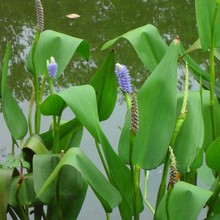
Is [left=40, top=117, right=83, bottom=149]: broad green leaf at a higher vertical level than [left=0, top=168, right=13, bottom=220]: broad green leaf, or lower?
higher

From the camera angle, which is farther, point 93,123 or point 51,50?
point 51,50

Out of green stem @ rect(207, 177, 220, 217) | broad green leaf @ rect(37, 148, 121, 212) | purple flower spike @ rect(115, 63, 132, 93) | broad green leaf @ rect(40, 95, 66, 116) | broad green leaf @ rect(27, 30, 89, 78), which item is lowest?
green stem @ rect(207, 177, 220, 217)

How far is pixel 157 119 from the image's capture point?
99cm

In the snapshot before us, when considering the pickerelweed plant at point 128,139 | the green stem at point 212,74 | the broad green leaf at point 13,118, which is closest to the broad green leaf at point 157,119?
the pickerelweed plant at point 128,139

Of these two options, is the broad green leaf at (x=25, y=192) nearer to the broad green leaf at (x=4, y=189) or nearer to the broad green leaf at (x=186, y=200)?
the broad green leaf at (x=4, y=189)

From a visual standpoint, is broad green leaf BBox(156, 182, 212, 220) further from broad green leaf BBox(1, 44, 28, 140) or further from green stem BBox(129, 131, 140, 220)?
broad green leaf BBox(1, 44, 28, 140)

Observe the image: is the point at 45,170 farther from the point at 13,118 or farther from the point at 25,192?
the point at 13,118

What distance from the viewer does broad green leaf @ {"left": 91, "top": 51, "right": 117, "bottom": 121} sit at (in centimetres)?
118

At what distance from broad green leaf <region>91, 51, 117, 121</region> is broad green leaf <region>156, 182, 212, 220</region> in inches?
12.2

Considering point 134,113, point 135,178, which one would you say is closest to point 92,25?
point 135,178

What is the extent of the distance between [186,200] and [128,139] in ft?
0.45

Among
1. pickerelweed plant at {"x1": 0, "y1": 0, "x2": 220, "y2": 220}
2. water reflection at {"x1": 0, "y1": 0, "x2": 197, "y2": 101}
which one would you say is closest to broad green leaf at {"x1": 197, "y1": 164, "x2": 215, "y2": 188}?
pickerelweed plant at {"x1": 0, "y1": 0, "x2": 220, "y2": 220}

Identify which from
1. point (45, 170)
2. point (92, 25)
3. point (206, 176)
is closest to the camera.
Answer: point (45, 170)

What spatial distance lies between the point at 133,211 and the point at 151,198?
1.73ft
